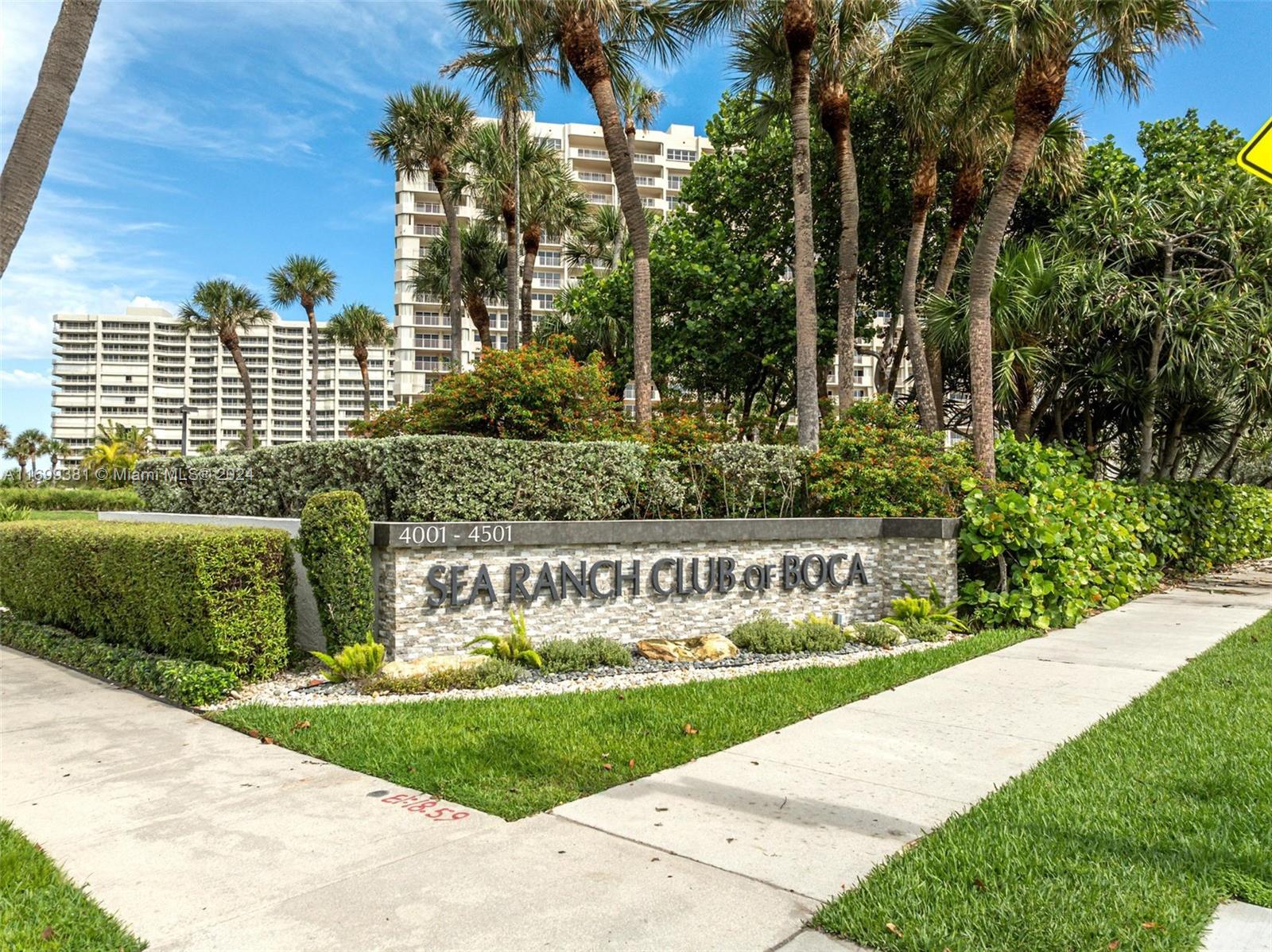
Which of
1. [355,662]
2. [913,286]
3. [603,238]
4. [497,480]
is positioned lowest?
[355,662]

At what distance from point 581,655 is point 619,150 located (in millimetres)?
9380

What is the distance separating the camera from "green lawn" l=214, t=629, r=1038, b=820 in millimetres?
5184

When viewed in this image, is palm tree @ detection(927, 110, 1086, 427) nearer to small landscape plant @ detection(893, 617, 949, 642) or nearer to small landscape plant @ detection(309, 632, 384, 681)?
small landscape plant @ detection(893, 617, 949, 642)

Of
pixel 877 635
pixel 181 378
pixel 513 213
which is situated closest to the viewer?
pixel 877 635

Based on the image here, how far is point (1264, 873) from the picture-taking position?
396 centimetres

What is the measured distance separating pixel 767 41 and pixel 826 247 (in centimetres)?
710

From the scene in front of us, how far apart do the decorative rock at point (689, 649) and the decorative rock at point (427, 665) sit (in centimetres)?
179

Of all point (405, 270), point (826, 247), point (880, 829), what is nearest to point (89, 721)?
point (880, 829)

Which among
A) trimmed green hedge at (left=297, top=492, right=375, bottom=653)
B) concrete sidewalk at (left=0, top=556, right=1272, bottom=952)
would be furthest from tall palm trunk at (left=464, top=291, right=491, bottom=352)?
concrete sidewalk at (left=0, top=556, right=1272, bottom=952)

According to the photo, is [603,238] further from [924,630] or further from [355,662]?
[355,662]

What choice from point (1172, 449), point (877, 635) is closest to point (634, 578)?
point (877, 635)

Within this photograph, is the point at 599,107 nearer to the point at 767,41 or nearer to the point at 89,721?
the point at 767,41

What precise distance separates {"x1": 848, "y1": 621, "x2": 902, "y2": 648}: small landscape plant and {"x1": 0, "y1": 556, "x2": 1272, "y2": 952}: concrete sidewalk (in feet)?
9.07

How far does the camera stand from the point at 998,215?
12.8m
